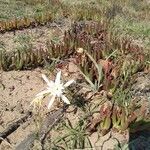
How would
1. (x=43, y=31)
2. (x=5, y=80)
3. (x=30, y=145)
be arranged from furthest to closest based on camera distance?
(x=43, y=31) → (x=5, y=80) → (x=30, y=145)

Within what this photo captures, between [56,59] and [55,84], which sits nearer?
[55,84]

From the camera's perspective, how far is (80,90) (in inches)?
207

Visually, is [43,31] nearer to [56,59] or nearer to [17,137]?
[56,59]

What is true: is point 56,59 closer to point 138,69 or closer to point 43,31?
point 138,69

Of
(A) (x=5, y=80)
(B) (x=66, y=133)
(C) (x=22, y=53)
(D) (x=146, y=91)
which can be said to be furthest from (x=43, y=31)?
(B) (x=66, y=133)

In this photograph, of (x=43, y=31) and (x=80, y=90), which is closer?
(x=80, y=90)

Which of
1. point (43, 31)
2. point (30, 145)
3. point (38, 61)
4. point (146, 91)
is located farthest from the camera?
point (43, 31)

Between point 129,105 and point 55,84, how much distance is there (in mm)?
844

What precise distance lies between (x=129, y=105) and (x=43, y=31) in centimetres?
375

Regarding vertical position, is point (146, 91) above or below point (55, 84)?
below

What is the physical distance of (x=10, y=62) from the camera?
5.88 m

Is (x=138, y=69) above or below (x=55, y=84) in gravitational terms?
below

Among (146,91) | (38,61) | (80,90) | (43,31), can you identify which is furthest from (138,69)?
(43,31)

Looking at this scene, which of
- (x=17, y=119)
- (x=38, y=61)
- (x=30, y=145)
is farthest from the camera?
(x=38, y=61)
